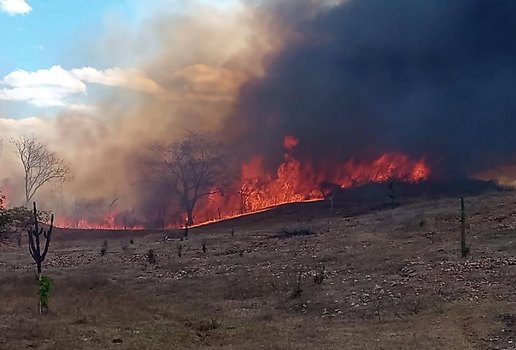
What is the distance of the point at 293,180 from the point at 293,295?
71793 millimetres

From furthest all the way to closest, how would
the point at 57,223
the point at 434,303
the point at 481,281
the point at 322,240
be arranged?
1. the point at 57,223
2. the point at 322,240
3. the point at 481,281
4. the point at 434,303

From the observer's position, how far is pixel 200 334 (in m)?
18.2

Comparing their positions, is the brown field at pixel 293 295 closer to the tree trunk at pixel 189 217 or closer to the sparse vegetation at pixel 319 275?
the sparse vegetation at pixel 319 275

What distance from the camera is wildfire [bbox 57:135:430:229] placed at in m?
90.6

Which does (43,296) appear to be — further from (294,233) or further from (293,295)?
(294,233)

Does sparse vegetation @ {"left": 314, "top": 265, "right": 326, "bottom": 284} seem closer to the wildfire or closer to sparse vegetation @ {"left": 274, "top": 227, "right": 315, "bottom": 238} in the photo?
sparse vegetation @ {"left": 274, "top": 227, "right": 315, "bottom": 238}

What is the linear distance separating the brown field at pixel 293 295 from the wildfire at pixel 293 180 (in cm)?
4853

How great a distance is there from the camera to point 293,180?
9519cm

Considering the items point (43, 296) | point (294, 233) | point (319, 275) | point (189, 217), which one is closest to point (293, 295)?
point (319, 275)

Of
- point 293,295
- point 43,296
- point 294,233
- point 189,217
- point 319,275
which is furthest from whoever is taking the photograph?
point 189,217

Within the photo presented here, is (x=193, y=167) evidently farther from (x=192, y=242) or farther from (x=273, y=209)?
(x=192, y=242)

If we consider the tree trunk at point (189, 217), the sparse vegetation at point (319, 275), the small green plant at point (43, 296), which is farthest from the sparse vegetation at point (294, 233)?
the tree trunk at point (189, 217)

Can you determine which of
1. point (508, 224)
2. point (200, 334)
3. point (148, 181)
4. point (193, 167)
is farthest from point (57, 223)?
point (200, 334)

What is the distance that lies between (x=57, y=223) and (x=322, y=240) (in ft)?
263
